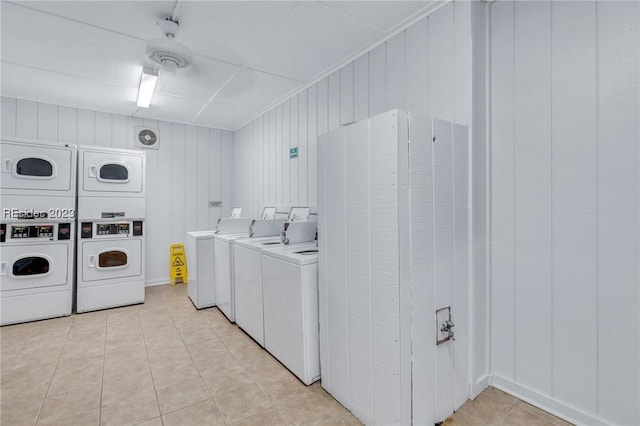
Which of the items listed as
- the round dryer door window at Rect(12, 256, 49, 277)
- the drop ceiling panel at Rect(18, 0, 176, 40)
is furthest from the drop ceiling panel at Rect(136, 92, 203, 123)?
the round dryer door window at Rect(12, 256, 49, 277)

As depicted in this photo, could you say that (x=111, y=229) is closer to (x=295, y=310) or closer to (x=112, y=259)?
(x=112, y=259)

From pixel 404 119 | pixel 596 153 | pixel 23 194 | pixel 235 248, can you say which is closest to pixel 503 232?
pixel 596 153

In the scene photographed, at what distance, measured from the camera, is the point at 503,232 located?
2129 mm

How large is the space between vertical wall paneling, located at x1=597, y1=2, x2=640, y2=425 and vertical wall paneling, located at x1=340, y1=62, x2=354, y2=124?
1.90 metres

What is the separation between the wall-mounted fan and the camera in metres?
5.08

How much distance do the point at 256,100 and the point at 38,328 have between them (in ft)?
12.5

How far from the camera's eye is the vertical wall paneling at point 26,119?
4207 mm

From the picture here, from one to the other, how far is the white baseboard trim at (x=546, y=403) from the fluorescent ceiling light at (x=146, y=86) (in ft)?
13.2

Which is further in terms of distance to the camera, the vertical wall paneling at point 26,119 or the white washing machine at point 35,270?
the vertical wall paneling at point 26,119

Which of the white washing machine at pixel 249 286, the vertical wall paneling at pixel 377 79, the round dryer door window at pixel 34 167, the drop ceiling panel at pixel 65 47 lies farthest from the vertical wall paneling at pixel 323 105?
the round dryer door window at pixel 34 167

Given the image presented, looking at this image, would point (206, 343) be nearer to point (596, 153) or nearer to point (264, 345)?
point (264, 345)

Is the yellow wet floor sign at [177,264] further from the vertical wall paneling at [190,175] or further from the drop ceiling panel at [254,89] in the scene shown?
the drop ceiling panel at [254,89]

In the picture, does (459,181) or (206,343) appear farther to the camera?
(206,343)

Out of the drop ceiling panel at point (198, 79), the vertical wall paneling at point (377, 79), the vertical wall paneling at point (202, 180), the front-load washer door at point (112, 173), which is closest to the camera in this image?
the vertical wall paneling at point (377, 79)
